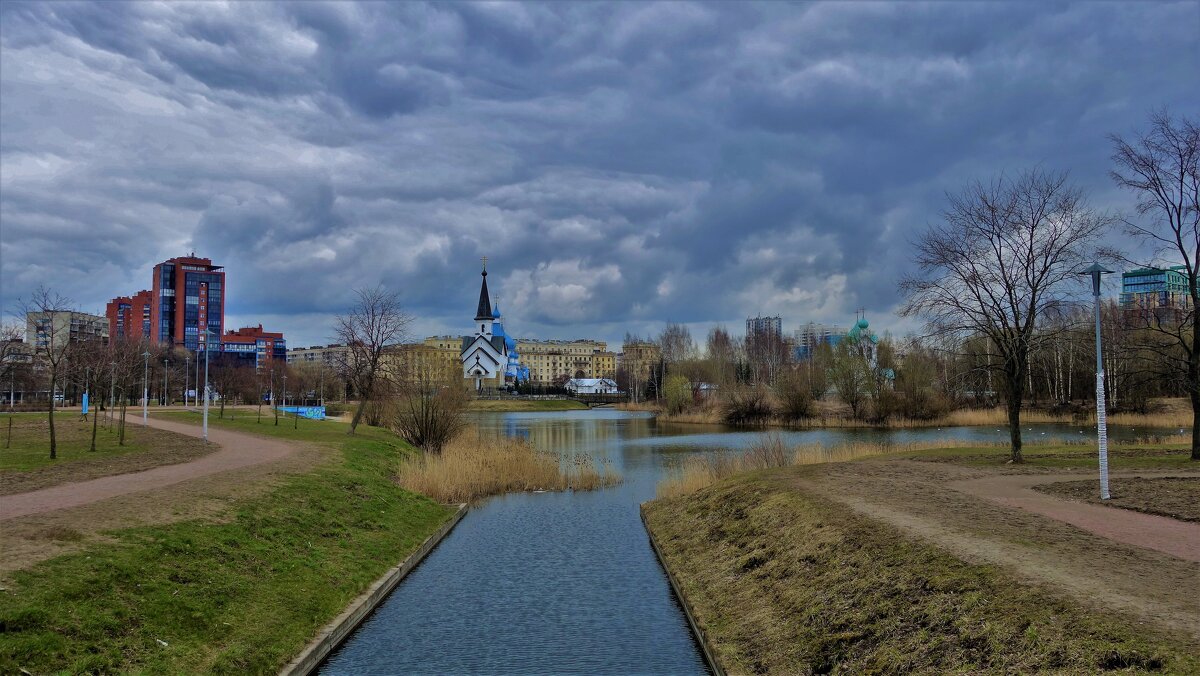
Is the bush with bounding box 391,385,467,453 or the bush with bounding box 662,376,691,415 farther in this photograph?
the bush with bounding box 662,376,691,415

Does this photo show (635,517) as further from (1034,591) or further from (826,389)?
(826,389)

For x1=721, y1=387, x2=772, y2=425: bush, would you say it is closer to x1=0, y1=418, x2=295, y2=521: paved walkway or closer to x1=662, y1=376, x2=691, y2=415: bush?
x1=662, y1=376, x2=691, y2=415: bush

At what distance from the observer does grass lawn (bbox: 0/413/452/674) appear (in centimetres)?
862

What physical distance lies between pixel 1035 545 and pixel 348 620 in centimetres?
1085

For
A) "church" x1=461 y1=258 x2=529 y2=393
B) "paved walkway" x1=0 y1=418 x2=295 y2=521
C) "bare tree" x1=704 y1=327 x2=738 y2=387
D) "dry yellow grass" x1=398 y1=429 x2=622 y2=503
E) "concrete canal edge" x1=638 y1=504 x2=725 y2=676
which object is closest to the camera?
"concrete canal edge" x1=638 y1=504 x2=725 y2=676

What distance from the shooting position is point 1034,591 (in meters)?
8.60

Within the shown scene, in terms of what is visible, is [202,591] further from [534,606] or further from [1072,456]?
[1072,456]

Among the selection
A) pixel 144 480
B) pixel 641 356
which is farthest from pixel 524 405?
pixel 144 480

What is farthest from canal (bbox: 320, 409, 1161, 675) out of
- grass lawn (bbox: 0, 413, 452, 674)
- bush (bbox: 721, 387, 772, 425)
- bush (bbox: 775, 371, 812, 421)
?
bush (bbox: 721, 387, 772, 425)

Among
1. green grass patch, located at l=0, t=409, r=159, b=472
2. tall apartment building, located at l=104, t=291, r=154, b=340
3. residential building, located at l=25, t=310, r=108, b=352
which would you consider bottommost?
green grass patch, located at l=0, t=409, r=159, b=472

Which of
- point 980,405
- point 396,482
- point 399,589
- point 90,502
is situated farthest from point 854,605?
point 980,405

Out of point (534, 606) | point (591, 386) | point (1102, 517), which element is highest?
point (591, 386)

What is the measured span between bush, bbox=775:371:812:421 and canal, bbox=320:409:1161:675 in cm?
4503

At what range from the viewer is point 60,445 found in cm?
2878
